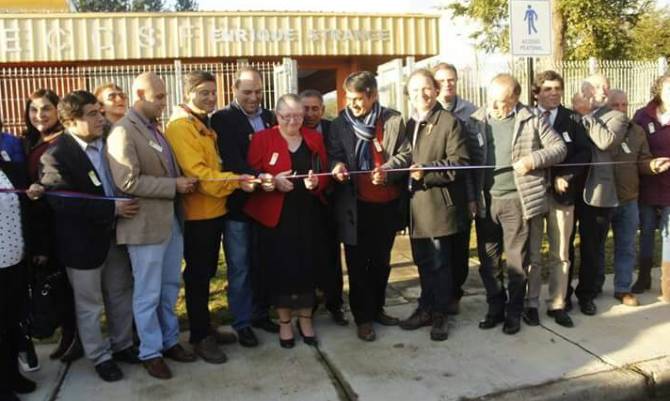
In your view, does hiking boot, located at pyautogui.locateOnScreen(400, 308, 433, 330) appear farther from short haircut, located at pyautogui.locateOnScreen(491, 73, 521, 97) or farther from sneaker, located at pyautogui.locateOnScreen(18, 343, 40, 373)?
sneaker, located at pyautogui.locateOnScreen(18, 343, 40, 373)

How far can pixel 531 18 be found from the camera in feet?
22.4

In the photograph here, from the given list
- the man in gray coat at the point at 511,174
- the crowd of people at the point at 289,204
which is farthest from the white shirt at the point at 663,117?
the man in gray coat at the point at 511,174

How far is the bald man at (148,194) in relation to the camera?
393 cm

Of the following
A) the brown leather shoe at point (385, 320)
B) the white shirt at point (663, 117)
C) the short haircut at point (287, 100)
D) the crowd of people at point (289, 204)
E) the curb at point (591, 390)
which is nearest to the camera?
the curb at point (591, 390)

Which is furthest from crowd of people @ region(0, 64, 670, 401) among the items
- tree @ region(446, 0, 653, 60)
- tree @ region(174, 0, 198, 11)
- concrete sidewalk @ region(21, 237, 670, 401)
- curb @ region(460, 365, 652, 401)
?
tree @ region(174, 0, 198, 11)

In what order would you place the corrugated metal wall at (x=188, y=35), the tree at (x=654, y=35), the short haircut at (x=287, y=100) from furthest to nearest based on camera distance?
1. the tree at (x=654, y=35)
2. the corrugated metal wall at (x=188, y=35)
3. the short haircut at (x=287, y=100)

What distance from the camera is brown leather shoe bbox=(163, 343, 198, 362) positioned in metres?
4.38

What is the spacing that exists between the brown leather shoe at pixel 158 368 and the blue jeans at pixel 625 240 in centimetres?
400

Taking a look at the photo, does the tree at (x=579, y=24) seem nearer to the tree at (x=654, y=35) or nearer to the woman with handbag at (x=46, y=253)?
the tree at (x=654, y=35)

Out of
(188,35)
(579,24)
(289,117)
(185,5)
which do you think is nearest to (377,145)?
(289,117)

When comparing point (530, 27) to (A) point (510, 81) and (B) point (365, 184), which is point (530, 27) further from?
(B) point (365, 184)

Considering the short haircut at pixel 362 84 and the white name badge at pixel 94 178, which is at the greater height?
the short haircut at pixel 362 84

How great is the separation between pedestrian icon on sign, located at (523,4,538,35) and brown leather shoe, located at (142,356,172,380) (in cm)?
525

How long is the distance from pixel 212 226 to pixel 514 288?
2.42m
